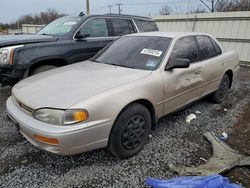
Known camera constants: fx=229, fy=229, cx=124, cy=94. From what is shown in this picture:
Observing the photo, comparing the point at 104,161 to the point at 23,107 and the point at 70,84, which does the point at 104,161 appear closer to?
the point at 70,84

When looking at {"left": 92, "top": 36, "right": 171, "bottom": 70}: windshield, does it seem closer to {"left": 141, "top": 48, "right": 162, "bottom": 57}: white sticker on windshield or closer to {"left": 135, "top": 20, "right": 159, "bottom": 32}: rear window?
{"left": 141, "top": 48, "right": 162, "bottom": 57}: white sticker on windshield

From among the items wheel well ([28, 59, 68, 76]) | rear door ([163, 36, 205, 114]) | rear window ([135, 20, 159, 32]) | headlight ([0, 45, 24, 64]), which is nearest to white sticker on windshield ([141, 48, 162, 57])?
rear door ([163, 36, 205, 114])

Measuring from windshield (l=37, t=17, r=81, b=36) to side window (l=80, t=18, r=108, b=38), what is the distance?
246mm

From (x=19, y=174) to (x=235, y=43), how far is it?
9.15 meters

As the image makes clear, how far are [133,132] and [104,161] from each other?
1.66ft

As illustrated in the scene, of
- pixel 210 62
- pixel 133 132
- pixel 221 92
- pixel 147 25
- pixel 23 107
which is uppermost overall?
pixel 147 25

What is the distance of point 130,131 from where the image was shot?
279cm

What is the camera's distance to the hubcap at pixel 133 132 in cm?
274

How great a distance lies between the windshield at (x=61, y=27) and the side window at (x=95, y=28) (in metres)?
0.25

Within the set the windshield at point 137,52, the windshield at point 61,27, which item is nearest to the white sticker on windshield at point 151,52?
the windshield at point 137,52

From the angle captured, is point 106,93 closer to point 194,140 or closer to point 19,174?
point 19,174

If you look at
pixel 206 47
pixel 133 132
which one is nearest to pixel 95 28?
pixel 206 47

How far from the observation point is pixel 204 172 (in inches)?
99.0

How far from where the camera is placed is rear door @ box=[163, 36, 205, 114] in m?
3.22
